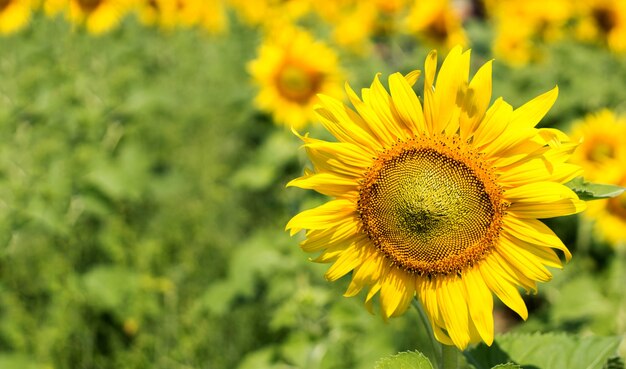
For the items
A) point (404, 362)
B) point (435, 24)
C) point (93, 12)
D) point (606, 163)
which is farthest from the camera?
point (435, 24)

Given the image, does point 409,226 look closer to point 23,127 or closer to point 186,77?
point 23,127

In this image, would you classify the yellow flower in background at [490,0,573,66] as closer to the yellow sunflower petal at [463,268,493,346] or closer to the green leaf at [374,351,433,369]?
the yellow sunflower petal at [463,268,493,346]

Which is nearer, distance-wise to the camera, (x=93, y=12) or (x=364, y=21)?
(x=93, y=12)

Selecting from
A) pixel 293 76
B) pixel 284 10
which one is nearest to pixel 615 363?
pixel 293 76

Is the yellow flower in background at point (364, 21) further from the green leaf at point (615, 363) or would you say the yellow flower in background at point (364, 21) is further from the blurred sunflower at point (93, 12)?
the green leaf at point (615, 363)

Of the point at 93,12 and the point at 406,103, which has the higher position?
the point at 406,103

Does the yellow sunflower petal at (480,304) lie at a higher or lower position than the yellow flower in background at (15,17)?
higher

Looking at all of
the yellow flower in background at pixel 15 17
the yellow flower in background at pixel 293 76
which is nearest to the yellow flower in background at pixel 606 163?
the yellow flower in background at pixel 293 76

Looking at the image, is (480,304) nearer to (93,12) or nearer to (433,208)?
(433,208)
